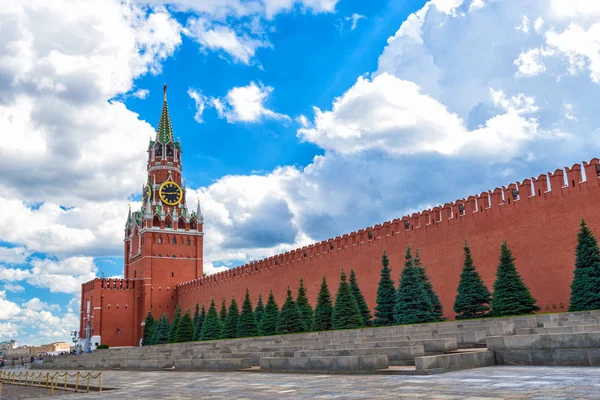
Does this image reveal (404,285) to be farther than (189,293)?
No

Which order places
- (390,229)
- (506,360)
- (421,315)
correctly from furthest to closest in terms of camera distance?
(390,229) < (421,315) < (506,360)

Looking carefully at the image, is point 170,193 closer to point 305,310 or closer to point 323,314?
point 305,310

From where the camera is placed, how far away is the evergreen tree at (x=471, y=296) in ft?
58.9

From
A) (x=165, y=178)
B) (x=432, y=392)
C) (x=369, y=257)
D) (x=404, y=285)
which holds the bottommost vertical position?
(x=432, y=392)

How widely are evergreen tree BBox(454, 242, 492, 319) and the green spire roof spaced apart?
39877 mm

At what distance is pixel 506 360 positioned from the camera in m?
8.12

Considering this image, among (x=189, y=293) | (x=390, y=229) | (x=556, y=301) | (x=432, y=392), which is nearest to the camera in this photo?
(x=432, y=392)

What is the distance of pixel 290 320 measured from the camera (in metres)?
24.9

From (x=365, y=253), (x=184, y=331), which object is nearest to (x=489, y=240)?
(x=365, y=253)

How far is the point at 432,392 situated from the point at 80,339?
45900 millimetres

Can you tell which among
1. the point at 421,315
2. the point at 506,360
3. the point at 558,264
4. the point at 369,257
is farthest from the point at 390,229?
the point at 506,360

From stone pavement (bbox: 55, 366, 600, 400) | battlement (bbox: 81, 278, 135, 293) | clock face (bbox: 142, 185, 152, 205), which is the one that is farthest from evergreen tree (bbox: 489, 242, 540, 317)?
clock face (bbox: 142, 185, 152, 205)

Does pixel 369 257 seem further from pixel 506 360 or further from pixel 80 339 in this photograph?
pixel 80 339

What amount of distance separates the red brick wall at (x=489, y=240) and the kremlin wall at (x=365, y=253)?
0.11 ft
